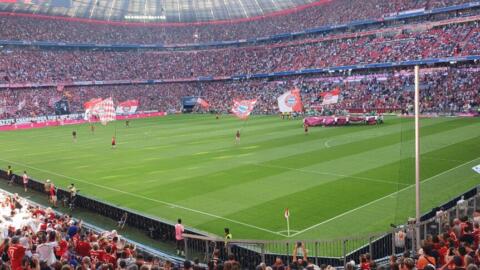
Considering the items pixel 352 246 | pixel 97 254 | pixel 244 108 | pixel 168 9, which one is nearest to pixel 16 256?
pixel 97 254

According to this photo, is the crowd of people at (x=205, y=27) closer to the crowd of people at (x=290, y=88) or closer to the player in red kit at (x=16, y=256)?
the crowd of people at (x=290, y=88)

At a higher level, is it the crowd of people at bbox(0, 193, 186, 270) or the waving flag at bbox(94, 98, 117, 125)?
the waving flag at bbox(94, 98, 117, 125)

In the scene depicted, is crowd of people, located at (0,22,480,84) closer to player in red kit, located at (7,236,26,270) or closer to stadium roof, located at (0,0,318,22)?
stadium roof, located at (0,0,318,22)

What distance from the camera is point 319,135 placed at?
148ft

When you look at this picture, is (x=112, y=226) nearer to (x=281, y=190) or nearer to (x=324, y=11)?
(x=281, y=190)

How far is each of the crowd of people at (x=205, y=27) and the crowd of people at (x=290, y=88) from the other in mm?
12844

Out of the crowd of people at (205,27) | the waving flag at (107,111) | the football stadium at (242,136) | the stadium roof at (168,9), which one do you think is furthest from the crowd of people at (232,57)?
the waving flag at (107,111)

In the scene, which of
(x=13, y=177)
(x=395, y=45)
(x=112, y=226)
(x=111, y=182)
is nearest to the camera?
(x=112, y=226)

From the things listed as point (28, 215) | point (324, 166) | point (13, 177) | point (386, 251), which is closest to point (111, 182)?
point (13, 177)

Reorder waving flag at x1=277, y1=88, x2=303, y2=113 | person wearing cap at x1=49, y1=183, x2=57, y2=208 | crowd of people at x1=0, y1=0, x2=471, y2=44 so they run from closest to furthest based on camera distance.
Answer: person wearing cap at x1=49, y1=183, x2=57, y2=208 → waving flag at x1=277, y1=88, x2=303, y2=113 → crowd of people at x1=0, y1=0, x2=471, y2=44

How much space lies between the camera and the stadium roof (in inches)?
4026

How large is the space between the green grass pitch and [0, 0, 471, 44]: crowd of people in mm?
42651

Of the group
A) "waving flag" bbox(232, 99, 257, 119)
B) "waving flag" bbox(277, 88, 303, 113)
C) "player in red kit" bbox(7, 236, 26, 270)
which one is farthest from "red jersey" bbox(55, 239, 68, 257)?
"waving flag" bbox(232, 99, 257, 119)

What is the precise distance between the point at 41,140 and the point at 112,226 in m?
36.1
